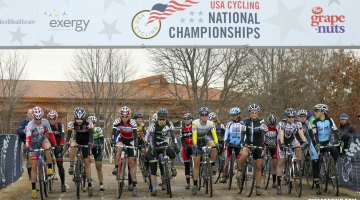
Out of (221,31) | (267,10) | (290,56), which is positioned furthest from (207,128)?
(290,56)

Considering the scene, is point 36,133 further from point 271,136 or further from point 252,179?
point 271,136

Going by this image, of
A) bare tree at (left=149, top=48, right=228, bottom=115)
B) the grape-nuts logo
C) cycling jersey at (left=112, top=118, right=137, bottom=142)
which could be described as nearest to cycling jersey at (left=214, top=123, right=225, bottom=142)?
the grape-nuts logo

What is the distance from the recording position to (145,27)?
17109 millimetres

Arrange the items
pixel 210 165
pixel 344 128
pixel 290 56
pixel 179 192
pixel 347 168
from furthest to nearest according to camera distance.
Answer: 1. pixel 290 56
2. pixel 344 128
3. pixel 347 168
4. pixel 179 192
5. pixel 210 165

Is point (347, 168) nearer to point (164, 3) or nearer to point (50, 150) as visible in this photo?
point (164, 3)

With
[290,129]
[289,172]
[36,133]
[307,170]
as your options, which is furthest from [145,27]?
[307,170]

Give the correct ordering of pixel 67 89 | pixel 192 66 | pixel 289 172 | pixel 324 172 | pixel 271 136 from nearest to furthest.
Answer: pixel 289 172
pixel 324 172
pixel 271 136
pixel 192 66
pixel 67 89

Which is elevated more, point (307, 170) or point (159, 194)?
point (307, 170)

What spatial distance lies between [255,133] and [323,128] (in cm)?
221

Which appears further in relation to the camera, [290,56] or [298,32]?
[290,56]

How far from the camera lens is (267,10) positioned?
1752 centimetres

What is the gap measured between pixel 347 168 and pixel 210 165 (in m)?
4.68

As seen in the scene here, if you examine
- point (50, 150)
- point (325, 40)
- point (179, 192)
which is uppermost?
point (325, 40)

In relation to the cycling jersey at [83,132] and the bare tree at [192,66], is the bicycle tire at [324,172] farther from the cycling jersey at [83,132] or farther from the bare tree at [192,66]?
the bare tree at [192,66]
